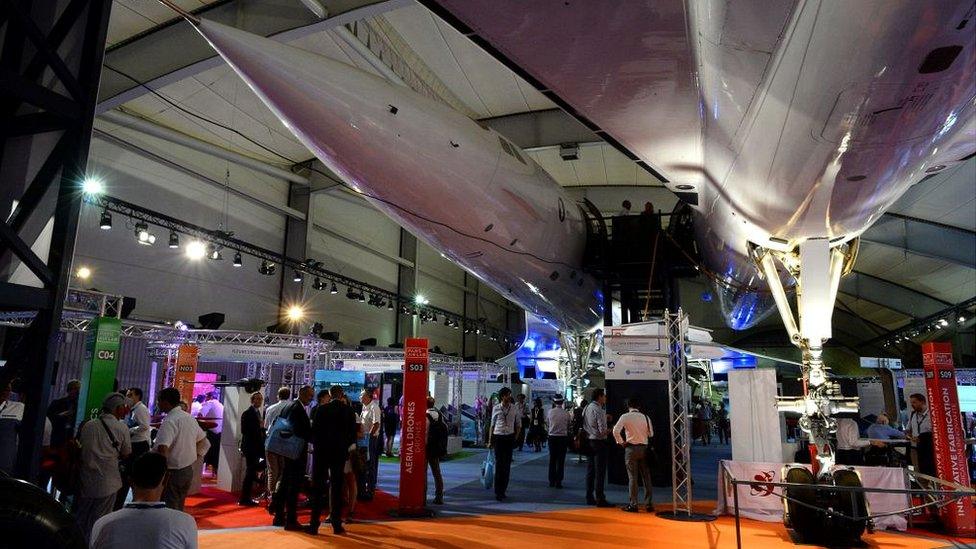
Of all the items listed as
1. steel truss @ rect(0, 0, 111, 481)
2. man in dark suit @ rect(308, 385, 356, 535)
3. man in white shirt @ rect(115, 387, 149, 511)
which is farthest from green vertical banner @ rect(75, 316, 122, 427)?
steel truss @ rect(0, 0, 111, 481)

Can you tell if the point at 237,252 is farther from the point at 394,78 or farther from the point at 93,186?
the point at 394,78

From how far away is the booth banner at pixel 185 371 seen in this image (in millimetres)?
11555

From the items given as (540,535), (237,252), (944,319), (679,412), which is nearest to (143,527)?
(540,535)

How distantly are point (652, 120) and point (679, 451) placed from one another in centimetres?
438

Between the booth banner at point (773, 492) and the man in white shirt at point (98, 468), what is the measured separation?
5.84m

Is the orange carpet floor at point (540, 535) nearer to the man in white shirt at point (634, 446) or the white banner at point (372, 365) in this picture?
the man in white shirt at point (634, 446)

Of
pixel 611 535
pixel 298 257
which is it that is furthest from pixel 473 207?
pixel 298 257

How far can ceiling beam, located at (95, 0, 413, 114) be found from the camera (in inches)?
400

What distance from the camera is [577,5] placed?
3.85 meters

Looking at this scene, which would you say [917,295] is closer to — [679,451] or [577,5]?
[679,451]

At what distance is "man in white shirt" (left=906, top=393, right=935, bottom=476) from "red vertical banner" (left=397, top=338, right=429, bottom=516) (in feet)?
20.7

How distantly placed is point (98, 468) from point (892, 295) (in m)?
26.3

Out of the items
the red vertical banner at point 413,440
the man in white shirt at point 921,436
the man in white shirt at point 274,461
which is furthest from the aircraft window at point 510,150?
the man in white shirt at point 921,436

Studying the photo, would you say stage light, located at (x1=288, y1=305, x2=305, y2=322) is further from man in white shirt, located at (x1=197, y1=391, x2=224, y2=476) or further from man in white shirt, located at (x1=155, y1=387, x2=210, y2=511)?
man in white shirt, located at (x1=155, y1=387, x2=210, y2=511)
